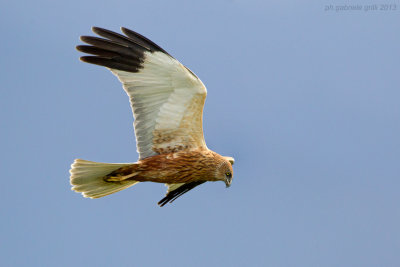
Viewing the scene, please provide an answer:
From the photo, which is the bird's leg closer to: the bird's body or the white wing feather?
the bird's body

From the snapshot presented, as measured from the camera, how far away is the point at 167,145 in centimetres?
992

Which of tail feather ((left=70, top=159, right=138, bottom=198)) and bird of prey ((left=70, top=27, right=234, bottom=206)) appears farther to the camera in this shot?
tail feather ((left=70, top=159, right=138, bottom=198))

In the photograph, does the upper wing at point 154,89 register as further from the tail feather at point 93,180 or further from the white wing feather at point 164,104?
the tail feather at point 93,180

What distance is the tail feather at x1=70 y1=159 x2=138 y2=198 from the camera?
9625 mm

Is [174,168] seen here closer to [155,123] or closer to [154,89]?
[155,123]

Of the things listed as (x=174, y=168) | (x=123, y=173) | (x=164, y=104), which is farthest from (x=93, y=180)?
(x=164, y=104)

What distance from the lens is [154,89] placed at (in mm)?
9461

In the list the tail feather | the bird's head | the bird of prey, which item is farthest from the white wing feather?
the tail feather

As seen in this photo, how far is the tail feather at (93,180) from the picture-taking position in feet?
31.6

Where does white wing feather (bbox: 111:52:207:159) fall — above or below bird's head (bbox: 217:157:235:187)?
above

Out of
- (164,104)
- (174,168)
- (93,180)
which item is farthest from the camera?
(93,180)

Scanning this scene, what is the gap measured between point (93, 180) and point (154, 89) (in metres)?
1.56

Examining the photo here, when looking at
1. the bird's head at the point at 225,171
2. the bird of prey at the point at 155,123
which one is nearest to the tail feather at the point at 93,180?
the bird of prey at the point at 155,123

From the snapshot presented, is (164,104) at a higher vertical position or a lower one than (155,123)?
higher
